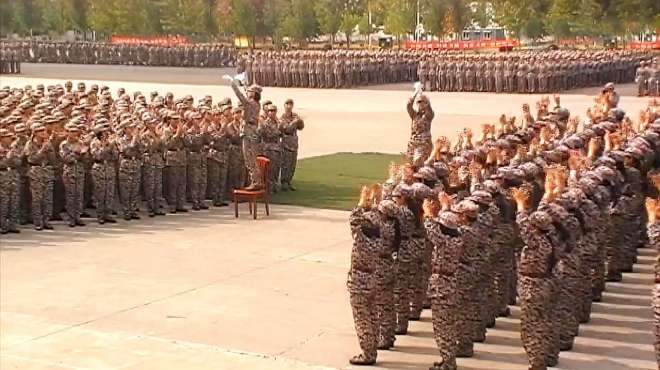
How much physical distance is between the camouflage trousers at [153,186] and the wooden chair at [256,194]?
1037 millimetres

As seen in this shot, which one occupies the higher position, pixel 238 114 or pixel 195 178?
pixel 238 114

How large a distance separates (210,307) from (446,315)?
3.08 metres

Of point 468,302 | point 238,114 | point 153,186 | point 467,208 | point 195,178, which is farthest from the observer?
point 238,114

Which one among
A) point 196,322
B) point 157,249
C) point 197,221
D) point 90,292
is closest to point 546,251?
point 196,322

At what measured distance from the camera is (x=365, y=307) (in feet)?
29.8

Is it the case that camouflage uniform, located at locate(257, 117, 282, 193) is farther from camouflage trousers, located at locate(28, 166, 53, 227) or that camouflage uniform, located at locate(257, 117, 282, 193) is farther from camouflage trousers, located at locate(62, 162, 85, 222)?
camouflage trousers, located at locate(28, 166, 53, 227)

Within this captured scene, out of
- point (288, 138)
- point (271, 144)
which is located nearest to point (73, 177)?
point (271, 144)

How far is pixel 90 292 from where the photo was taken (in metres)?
11.9

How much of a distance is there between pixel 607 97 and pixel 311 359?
8956 mm

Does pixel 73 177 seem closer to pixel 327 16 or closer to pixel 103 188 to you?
pixel 103 188

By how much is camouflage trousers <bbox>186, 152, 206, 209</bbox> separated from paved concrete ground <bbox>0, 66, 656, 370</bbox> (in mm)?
382

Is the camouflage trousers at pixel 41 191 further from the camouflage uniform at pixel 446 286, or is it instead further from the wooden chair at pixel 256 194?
the camouflage uniform at pixel 446 286

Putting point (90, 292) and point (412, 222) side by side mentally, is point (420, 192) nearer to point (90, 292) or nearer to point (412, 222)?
point (412, 222)

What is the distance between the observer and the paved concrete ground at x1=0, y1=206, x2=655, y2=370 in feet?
31.4
